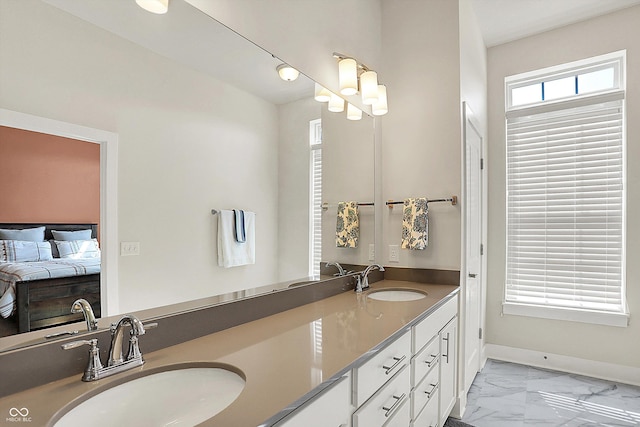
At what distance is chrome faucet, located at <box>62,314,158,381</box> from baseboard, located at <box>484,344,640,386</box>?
323 centimetres

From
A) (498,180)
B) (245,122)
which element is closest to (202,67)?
(245,122)

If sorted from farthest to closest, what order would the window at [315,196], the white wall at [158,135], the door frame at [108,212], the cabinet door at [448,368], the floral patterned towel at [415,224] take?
the floral patterned towel at [415,224] → the cabinet door at [448,368] → the window at [315,196] → the door frame at [108,212] → the white wall at [158,135]

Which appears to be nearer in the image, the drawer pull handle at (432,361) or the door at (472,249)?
the drawer pull handle at (432,361)

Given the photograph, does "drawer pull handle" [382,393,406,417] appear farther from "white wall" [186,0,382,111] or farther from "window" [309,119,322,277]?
"white wall" [186,0,382,111]

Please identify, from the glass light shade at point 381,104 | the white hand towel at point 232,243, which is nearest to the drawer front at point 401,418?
the white hand towel at point 232,243

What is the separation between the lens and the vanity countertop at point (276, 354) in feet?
2.50

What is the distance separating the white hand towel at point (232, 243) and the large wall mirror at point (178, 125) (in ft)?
0.09

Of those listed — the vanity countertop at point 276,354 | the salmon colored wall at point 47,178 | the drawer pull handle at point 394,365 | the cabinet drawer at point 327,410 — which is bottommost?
the drawer pull handle at point 394,365

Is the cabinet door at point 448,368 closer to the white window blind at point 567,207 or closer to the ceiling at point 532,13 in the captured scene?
the white window blind at point 567,207

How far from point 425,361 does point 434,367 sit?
20cm

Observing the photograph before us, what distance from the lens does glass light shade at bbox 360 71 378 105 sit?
2.26m

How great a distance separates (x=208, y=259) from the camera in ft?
4.49

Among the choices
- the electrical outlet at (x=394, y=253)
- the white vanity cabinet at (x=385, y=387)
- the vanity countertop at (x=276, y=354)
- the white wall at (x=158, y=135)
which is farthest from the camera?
the electrical outlet at (x=394, y=253)

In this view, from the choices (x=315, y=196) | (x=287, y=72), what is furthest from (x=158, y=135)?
(x=315, y=196)
